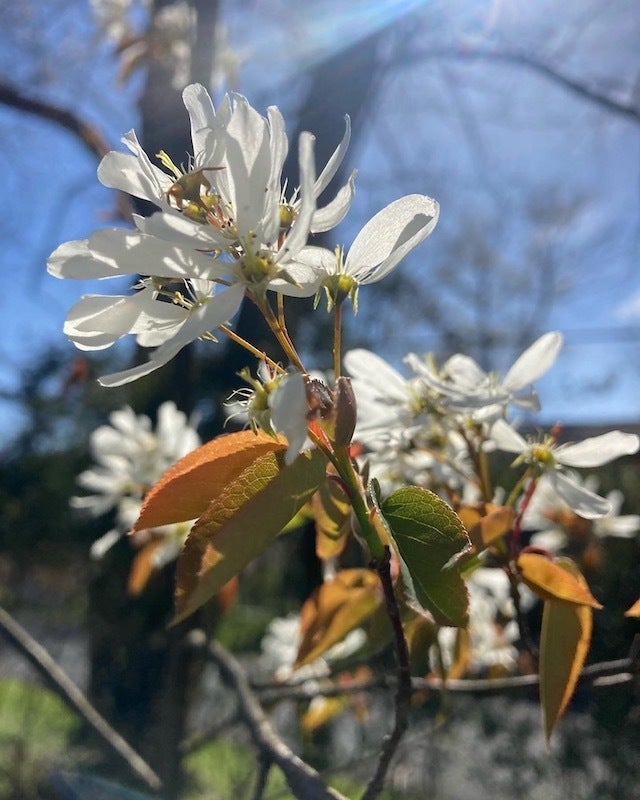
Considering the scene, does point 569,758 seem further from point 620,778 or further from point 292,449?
point 292,449

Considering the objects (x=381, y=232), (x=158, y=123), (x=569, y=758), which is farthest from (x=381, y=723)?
(x=381, y=232)

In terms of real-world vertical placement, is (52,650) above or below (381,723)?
above

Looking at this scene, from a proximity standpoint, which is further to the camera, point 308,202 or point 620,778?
point 620,778

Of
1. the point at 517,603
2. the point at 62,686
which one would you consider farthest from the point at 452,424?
the point at 62,686

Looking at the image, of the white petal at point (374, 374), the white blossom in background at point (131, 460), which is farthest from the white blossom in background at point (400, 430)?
the white blossom in background at point (131, 460)

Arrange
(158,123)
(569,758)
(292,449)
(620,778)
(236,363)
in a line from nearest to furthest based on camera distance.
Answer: (292,449), (158,123), (620,778), (569,758), (236,363)

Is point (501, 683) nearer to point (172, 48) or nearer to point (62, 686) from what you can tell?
point (62, 686)

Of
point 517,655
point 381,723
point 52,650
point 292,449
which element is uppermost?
point 292,449
